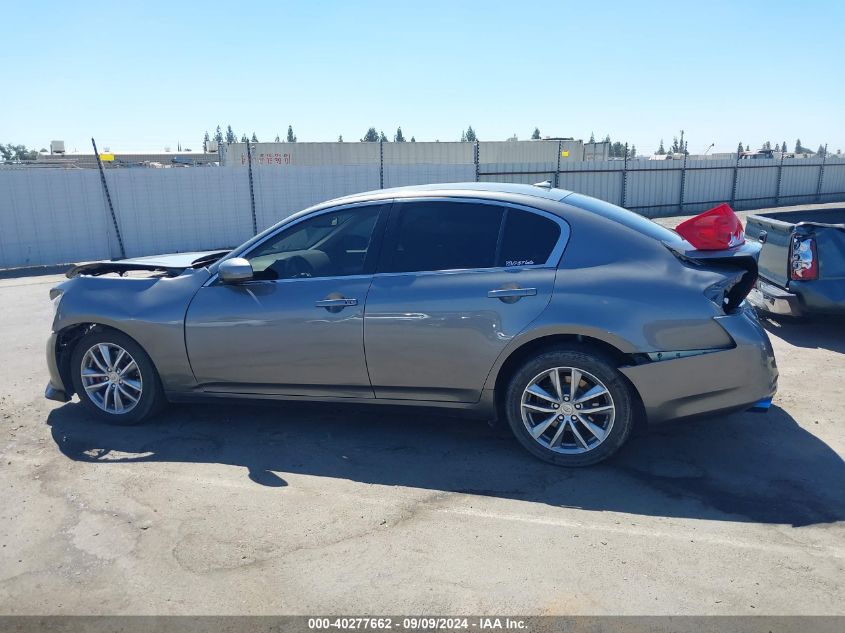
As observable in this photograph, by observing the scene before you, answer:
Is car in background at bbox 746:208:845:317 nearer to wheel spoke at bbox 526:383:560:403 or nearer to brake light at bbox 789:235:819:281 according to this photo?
brake light at bbox 789:235:819:281

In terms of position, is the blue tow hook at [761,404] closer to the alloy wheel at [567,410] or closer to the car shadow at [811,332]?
the alloy wheel at [567,410]

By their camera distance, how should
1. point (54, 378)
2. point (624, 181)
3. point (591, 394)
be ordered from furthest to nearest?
1. point (624, 181)
2. point (54, 378)
3. point (591, 394)

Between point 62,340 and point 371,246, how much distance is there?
2.48 metres

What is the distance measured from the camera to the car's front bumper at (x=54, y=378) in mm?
5145

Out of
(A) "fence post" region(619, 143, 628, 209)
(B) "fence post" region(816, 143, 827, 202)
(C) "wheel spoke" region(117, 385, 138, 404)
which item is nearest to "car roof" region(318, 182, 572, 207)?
(C) "wheel spoke" region(117, 385, 138, 404)

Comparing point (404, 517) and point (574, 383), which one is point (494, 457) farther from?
point (404, 517)

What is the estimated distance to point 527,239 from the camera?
4316mm

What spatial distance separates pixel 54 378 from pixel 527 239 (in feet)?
11.8

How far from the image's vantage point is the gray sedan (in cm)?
404

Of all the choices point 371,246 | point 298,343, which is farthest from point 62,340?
point 371,246

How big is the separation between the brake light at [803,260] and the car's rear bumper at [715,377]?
3319mm

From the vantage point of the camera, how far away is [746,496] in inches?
153

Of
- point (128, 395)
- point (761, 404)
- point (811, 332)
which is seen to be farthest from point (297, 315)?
point (811, 332)

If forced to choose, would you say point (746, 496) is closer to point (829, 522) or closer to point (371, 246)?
point (829, 522)
